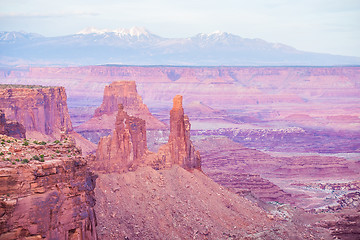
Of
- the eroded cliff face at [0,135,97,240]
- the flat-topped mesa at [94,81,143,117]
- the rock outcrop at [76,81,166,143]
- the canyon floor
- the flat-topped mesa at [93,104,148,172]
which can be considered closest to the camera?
the eroded cliff face at [0,135,97,240]

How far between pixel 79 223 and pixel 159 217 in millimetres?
20216

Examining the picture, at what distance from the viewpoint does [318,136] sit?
488 ft

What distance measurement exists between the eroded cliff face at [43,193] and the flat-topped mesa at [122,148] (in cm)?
2171

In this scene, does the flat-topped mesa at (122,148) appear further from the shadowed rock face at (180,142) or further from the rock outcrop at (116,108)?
the rock outcrop at (116,108)

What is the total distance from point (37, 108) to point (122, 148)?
27833 mm

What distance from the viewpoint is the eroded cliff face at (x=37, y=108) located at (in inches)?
2564

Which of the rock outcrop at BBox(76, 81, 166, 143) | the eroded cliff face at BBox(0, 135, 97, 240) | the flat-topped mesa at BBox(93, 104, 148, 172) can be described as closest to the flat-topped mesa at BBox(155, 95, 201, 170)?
the flat-topped mesa at BBox(93, 104, 148, 172)

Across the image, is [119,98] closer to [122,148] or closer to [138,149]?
[138,149]

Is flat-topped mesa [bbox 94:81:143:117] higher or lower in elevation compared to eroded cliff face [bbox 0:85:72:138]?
lower

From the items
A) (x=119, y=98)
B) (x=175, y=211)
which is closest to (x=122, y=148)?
(x=175, y=211)

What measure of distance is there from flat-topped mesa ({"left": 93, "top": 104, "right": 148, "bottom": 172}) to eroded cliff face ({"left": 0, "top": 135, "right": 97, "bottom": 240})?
855 inches

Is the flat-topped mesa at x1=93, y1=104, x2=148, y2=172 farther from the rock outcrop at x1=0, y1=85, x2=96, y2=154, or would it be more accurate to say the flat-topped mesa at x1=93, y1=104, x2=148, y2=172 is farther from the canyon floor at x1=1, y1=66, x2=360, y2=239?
the rock outcrop at x1=0, y1=85, x2=96, y2=154

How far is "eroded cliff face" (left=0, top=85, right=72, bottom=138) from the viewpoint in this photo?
214 ft

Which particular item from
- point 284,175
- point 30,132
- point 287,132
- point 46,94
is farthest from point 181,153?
point 287,132
